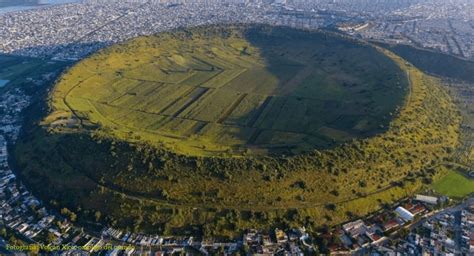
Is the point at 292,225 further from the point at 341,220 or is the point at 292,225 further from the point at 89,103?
the point at 89,103

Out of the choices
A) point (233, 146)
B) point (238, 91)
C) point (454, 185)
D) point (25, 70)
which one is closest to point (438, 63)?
point (238, 91)

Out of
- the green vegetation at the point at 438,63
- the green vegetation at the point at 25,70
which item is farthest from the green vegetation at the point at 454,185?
the green vegetation at the point at 25,70

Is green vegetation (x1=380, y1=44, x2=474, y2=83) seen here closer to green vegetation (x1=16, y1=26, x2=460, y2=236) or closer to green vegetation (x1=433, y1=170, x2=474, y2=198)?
green vegetation (x1=16, y1=26, x2=460, y2=236)

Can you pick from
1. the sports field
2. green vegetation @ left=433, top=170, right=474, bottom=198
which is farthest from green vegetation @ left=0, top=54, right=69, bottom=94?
green vegetation @ left=433, top=170, right=474, bottom=198

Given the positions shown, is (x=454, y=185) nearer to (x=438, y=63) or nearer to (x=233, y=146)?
(x=233, y=146)

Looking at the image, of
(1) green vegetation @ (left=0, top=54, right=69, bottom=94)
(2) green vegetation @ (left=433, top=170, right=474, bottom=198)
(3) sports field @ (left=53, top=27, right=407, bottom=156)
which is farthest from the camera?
(1) green vegetation @ (left=0, top=54, right=69, bottom=94)

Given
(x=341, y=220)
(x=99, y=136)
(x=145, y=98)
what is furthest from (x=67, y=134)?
(x=341, y=220)
